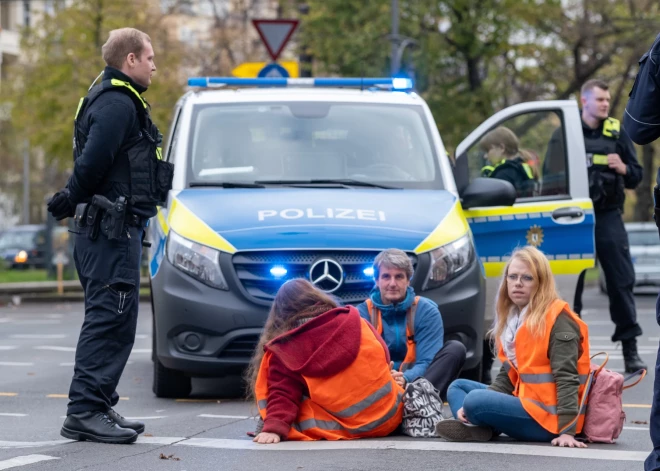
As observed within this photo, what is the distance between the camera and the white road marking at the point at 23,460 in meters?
5.68

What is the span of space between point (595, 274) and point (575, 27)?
758cm

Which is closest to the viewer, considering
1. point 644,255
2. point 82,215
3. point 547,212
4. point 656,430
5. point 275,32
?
point 656,430

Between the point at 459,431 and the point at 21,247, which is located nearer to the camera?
the point at 459,431

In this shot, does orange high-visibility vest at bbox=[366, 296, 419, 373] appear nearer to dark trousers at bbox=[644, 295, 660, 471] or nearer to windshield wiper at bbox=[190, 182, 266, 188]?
windshield wiper at bbox=[190, 182, 266, 188]

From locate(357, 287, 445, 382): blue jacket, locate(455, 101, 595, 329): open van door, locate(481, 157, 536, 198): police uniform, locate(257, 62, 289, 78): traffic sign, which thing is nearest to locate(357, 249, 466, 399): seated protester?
locate(357, 287, 445, 382): blue jacket

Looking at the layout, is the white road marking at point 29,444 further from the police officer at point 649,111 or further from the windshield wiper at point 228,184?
the police officer at point 649,111

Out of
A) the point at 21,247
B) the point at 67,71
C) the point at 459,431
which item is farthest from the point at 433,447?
the point at 21,247

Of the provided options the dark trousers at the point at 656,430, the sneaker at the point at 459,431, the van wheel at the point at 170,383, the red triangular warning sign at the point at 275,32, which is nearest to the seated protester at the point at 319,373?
the sneaker at the point at 459,431

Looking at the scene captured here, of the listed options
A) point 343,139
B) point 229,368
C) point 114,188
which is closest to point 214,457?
point 114,188

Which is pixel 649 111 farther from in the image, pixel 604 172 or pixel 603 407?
pixel 604 172

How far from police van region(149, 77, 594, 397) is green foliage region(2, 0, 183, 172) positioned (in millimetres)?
20019

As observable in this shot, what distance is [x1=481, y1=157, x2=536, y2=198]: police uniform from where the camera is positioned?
31.8ft

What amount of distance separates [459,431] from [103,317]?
1803 millimetres

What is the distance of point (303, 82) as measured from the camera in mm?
10555
